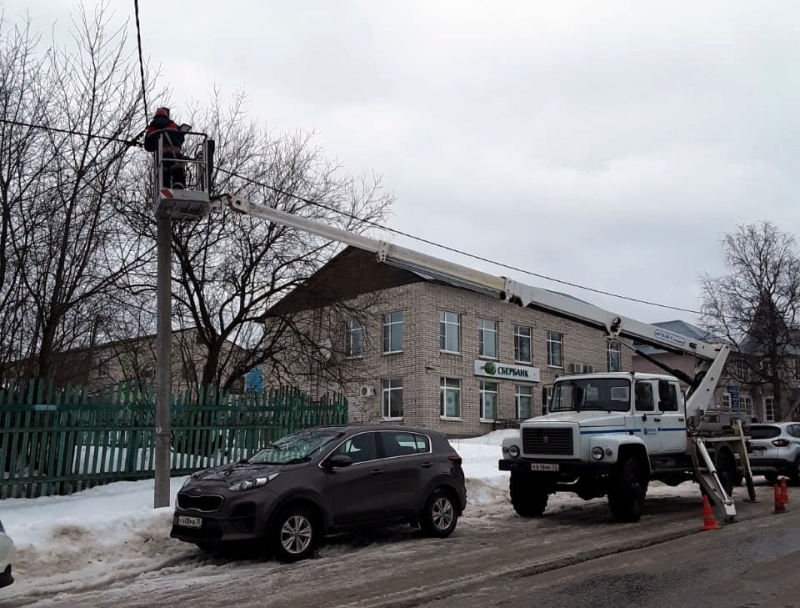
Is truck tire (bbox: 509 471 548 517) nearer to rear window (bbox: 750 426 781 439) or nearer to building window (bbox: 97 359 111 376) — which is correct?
rear window (bbox: 750 426 781 439)

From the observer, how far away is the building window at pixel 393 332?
3195 cm

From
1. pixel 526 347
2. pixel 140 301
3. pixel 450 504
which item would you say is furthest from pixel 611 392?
pixel 526 347

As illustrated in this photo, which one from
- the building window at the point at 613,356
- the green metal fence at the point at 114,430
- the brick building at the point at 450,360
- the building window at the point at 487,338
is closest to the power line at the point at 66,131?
the green metal fence at the point at 114,430

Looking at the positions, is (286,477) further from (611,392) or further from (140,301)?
(140,301)

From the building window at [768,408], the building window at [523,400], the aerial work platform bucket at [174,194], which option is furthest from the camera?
the building window at [768,408]

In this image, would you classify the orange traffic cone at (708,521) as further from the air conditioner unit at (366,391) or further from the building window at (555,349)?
the building window at (555,349)

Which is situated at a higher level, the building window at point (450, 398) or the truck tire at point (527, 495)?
the building window at point (450, 398)

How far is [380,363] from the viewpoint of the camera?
32.2m

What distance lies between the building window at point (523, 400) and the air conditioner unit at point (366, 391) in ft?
23.0

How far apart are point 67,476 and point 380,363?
66.8 ft

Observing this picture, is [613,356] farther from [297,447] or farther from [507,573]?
[507,573]

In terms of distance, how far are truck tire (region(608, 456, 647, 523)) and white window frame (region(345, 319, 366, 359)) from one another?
25.6 ft

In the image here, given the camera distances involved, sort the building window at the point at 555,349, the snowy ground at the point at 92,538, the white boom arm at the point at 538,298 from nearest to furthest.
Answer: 1. the snowy ground at the point at 92,538
2. the white boom arm at the point at 538,298
3. the building window at the point at 555,349

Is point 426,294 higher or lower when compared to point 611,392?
higher
